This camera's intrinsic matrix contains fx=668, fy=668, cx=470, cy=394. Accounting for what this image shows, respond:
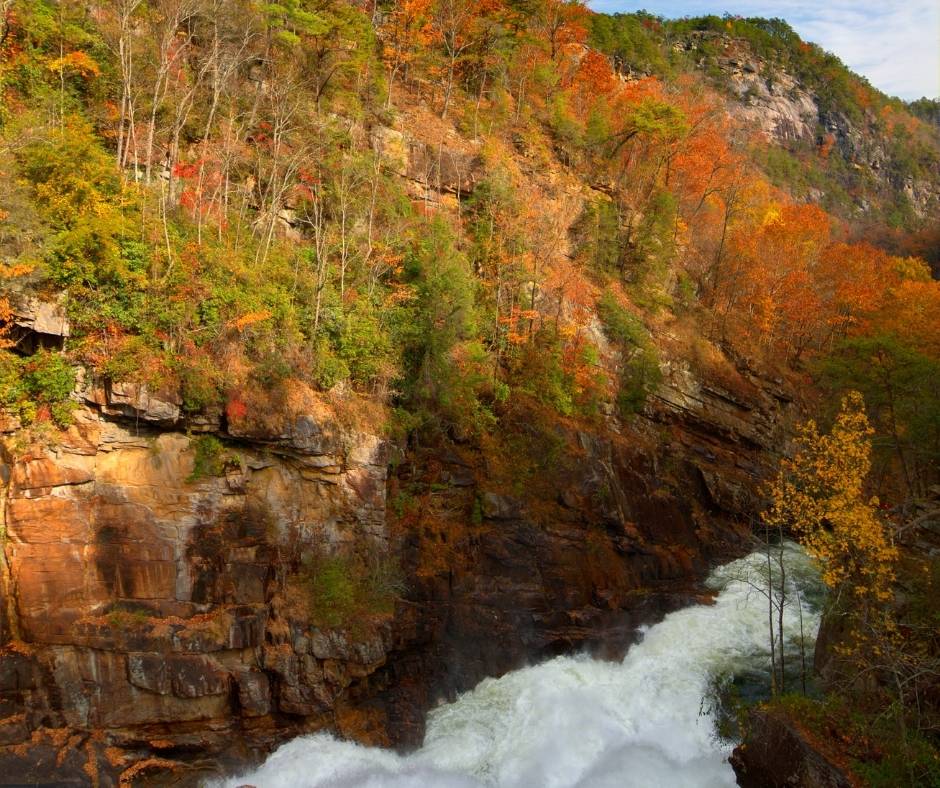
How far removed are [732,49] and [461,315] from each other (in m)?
82.1

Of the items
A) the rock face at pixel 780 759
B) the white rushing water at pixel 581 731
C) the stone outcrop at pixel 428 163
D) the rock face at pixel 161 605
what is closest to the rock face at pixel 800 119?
the stone outcrop at pixel 428 163

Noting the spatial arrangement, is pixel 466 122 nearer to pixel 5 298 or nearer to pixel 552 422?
pixel 552 422

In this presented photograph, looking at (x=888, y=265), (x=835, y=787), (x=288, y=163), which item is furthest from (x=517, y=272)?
(x=888, y=265)

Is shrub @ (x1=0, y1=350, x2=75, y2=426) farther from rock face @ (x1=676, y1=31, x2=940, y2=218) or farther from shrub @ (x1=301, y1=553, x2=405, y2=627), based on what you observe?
rock face @ (x1=676, y1=31, x2=940, y2=218)

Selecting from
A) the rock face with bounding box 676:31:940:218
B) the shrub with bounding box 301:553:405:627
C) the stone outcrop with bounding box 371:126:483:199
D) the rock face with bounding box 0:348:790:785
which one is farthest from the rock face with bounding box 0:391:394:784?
the rock face with bounding box 676:31:940:218

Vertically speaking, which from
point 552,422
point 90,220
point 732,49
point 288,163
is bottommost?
point 552,422

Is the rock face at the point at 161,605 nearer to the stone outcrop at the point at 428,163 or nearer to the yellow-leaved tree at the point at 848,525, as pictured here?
the yellow-leaved tree at the point at 848,525

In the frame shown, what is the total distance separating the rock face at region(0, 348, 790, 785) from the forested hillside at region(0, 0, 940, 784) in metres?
0.45

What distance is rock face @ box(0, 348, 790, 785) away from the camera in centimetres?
1545

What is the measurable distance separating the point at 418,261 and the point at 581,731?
1640 cm

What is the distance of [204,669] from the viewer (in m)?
16.4

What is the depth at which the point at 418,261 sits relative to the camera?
24906 mm

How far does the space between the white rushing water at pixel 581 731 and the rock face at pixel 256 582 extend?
2.38 feet

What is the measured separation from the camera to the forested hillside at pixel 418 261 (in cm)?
1731
